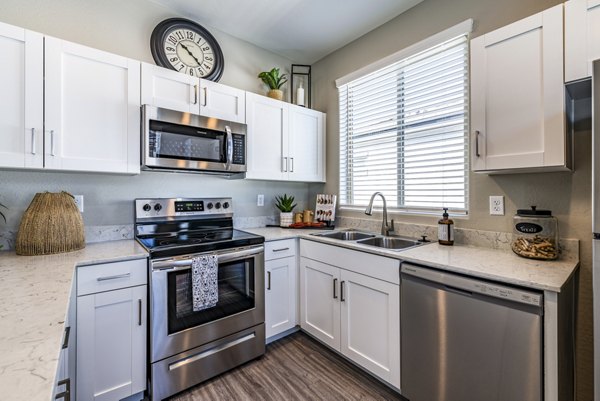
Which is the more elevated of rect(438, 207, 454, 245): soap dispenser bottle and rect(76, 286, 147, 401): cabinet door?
rect(438, 207, 454, 245): soap dispenser bottle

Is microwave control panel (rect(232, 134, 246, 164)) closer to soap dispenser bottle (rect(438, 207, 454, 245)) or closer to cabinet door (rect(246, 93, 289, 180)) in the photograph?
cabinet door (rect(246, 93, 289, 180))

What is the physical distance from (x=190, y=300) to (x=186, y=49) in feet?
6.57

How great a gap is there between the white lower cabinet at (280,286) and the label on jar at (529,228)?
1.54 meters

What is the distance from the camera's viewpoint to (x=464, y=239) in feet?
6.32

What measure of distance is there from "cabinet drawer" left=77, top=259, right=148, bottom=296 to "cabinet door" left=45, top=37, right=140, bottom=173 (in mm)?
651

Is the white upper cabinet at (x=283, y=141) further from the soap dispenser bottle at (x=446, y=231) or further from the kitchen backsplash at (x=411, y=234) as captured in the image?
the soap dispenser bottle at (x=446, y=231)

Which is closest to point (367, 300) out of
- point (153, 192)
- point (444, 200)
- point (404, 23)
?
point (444, 200)

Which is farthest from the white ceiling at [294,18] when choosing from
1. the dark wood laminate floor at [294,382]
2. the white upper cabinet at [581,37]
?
the dark wood laminate floor at [294,382]

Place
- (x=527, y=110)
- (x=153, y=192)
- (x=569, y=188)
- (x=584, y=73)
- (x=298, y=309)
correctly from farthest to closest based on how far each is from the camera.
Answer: (x=298, y=309) < (x=153, y=192) < (x=569, y=188) < (x=527, y=110) < (x=584, y=73)

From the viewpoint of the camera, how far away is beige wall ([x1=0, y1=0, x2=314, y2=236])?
1748 millimetres

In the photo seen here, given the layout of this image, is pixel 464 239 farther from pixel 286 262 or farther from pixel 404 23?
pixel 404 23

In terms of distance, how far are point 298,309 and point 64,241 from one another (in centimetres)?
174

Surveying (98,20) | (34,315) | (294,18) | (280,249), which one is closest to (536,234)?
(280,249)

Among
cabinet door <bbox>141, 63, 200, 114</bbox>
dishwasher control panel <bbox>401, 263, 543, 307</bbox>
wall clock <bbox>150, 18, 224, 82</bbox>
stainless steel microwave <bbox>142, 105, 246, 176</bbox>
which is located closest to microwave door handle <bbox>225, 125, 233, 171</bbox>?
stainless steel microwave <bbox>142, 105, 246, 176</bbox>
